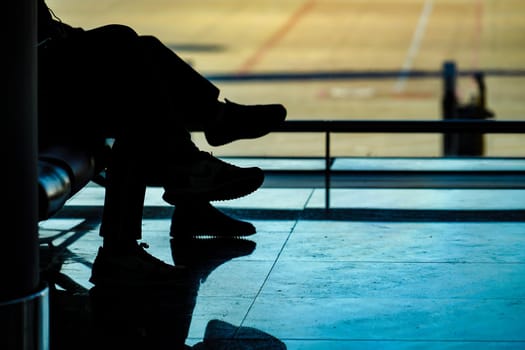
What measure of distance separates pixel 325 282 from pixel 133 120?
832 mm

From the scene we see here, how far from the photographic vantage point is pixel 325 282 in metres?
3.35

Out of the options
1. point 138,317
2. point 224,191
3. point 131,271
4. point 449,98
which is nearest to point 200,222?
point 224,191

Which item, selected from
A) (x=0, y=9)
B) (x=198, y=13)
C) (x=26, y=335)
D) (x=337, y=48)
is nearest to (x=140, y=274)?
(x=26, y=335)

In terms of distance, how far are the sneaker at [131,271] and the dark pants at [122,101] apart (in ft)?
0.26

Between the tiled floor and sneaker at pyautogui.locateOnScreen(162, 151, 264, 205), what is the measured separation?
268mm

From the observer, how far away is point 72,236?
4355mm

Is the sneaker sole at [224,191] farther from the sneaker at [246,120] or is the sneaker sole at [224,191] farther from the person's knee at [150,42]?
the person's knee at [150,42]

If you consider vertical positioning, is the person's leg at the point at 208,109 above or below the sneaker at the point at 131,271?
above

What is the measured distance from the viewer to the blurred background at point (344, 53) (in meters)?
20.4

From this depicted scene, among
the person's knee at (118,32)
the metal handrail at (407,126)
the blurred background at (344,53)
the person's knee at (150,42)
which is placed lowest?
the blurred background at (344,53)

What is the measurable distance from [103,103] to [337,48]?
28644 mm

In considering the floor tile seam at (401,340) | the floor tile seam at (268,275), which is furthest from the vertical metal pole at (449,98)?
the floor tile seam at (401,340)

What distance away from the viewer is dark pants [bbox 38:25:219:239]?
10.9 feet

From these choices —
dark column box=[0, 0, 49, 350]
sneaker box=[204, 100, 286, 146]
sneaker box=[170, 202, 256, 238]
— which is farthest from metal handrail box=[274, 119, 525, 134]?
dark column box=[0, 0, 49, 350]
